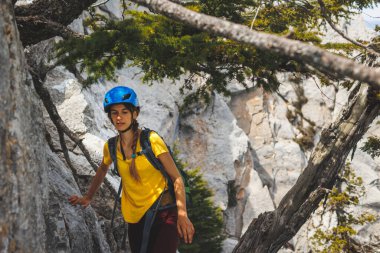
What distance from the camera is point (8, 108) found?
3297 millimetres

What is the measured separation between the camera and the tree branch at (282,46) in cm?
226

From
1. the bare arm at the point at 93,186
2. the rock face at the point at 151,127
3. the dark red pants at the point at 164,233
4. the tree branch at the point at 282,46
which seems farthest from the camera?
the bare arm at the point at 93,186

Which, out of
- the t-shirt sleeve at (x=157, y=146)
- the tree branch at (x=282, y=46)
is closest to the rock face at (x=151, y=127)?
the t-shirt sleeve at (x=157, y=146)

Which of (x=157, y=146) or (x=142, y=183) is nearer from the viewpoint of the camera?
(x=157, y=146)

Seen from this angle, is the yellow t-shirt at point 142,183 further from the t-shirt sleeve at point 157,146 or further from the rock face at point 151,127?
the rock face at point 151,127

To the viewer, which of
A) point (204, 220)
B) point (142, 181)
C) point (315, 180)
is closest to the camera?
point (142, 181)

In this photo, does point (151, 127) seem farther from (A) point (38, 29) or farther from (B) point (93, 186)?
(B) point (93, 186)

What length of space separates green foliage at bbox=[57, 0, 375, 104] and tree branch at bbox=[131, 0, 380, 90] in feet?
3.10

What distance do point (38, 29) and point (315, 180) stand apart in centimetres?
473

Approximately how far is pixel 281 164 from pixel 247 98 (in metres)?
4.88

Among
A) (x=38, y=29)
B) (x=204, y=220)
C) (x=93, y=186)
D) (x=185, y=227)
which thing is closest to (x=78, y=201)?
(x=93, y=186)

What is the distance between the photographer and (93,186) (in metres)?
5.17

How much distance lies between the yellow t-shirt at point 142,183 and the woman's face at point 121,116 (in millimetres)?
249

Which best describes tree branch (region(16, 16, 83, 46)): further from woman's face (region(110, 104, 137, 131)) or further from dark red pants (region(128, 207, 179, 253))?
dark red pants (region(128, 207, 179, 253))
